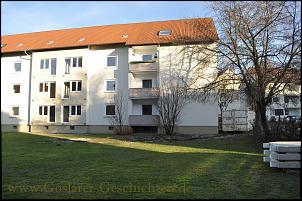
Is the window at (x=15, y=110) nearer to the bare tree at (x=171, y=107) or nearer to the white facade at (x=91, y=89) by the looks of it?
the white facade at (x=91, y=89)

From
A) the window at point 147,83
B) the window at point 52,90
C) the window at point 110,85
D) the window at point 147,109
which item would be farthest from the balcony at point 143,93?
the window at point 52,90

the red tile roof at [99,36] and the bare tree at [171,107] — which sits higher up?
the red tile roof at [99,36]

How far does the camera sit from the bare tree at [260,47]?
835 inches

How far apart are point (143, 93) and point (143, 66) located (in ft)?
9.43

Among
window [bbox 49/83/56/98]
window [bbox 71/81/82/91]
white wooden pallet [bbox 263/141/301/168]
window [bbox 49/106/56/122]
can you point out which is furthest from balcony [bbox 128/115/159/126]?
white wooden pallet [bbox 263/141/301/168]

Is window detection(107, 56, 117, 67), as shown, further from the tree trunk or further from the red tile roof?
the tree trunk

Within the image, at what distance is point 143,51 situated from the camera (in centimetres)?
3912

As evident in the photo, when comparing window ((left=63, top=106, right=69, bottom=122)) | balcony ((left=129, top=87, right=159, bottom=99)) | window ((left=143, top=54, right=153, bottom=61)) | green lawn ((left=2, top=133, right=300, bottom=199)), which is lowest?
green lawn ((left=2, top=133, right=300, bottom=199))

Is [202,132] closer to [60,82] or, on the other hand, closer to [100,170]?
[60,82]

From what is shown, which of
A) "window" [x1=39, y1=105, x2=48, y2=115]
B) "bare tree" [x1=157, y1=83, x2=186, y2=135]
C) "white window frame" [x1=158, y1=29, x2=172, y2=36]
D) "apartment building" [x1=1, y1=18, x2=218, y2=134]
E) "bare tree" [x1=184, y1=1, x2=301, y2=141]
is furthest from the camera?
"window" [x1=39, y1=105, x2=48, y2=115]

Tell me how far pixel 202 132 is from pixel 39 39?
2442 cm

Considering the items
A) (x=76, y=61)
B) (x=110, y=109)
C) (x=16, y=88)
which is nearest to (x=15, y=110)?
(x=16, y=88)

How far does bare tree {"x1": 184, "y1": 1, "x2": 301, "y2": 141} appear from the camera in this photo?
835 inches

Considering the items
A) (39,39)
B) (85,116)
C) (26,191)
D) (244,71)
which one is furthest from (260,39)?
(39,39)
